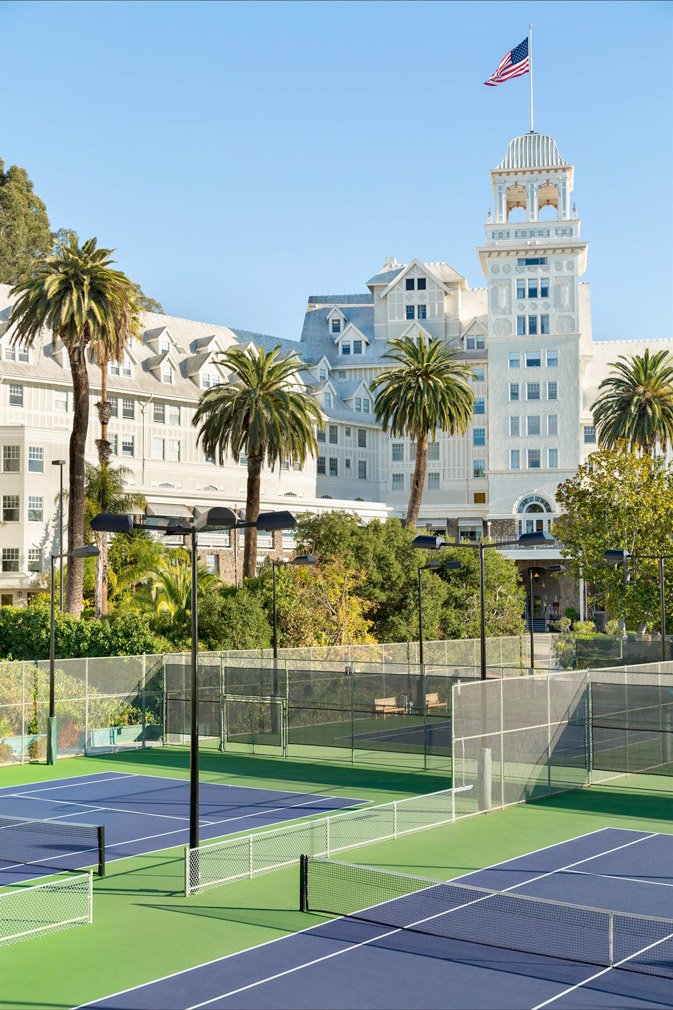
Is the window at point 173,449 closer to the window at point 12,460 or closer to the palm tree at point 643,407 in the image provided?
the window at point 12,460

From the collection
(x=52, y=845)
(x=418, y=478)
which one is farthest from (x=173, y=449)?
(x=52, y=845)

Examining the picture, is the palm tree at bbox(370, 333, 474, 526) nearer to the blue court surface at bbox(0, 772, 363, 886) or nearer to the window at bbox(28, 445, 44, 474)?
the window at bbox(28, 445, 44, 474)

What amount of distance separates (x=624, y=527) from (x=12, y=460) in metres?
36.9

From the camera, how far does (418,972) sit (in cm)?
1602

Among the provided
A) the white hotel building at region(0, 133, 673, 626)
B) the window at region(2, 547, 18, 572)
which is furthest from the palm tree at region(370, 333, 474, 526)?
the window at region(2, 547, 18, 572)

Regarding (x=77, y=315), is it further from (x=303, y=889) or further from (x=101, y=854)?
(x=303, y=889)

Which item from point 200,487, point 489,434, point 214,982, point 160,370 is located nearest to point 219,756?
point 214,982

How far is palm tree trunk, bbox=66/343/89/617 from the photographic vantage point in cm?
4953

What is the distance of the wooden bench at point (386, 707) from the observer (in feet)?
123

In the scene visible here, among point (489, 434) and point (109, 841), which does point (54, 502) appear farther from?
point (109, 841)

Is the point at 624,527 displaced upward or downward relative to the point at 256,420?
downward

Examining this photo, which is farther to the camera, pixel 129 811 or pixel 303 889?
pixel 129 811

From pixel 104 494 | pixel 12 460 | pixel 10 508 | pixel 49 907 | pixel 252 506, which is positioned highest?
pixel 12 460

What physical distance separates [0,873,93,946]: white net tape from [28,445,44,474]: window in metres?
53.8
